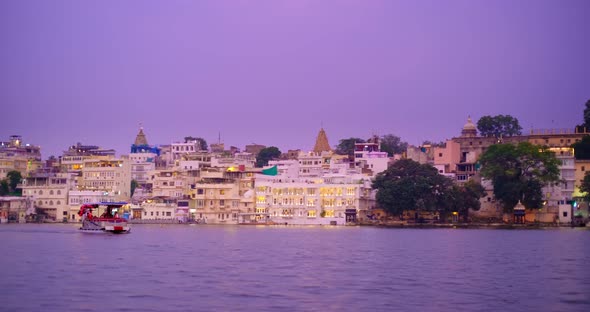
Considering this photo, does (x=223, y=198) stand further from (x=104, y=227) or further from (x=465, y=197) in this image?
(x=104, y=227)

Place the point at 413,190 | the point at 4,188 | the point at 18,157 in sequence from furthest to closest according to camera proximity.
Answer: the point at 18,157 < the point at 4,188 < the point at 413,190

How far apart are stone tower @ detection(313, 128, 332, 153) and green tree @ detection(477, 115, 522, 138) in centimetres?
2159

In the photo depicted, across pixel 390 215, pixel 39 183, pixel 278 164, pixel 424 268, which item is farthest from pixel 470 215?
pixel 424 268

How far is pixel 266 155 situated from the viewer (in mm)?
131000

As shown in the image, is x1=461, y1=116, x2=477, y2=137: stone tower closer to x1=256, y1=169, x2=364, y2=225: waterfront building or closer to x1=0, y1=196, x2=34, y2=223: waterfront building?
x1=256, y1=169, x2=364, y2=225: waterfront building

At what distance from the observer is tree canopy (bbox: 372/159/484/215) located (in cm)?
8456

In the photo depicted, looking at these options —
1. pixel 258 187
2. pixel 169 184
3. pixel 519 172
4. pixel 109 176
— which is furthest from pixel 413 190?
pixel 109 176

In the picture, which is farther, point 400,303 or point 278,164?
point 278,164

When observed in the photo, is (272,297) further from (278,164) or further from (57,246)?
(278,164)

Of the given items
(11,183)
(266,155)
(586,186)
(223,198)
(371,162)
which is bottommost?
(223,198)

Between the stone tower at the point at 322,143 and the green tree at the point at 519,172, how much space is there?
3914 cm

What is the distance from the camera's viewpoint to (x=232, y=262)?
39.0m

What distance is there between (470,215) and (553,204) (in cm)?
796

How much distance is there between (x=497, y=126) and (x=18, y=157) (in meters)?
59.9
